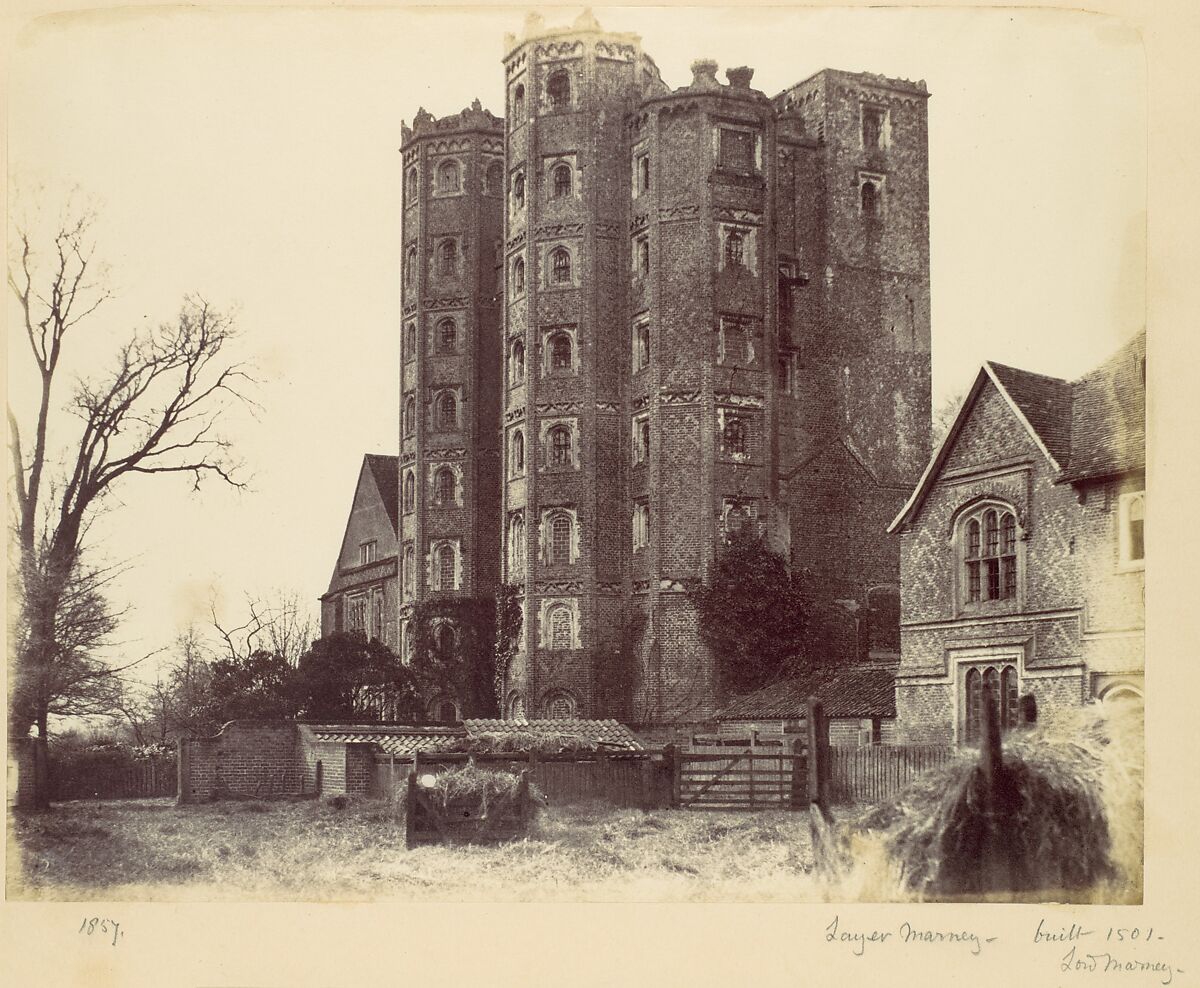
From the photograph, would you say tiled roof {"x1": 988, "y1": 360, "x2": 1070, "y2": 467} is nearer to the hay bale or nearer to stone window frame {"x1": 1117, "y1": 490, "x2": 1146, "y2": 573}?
stone window frame {"x1": 1117, "y1": 490, "x2": 1146, "y2": 573}

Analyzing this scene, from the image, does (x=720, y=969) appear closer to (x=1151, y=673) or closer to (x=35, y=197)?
(x=1151, y=673)

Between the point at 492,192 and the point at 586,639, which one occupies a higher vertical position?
the point at 492,192

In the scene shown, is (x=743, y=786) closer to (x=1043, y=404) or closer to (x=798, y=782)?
(x=798, y=782)

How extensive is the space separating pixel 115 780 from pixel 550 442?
27663mm

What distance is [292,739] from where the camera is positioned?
1602 inches

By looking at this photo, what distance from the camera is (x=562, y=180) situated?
58094 millimetres

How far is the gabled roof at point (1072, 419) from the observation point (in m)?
25.0

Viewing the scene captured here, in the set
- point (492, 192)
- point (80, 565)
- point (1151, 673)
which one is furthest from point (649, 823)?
point (492, 192)

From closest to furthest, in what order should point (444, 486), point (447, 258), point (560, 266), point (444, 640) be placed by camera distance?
point (560, 266)
point (444, 640)
point (444, 486)
point (447, 258)

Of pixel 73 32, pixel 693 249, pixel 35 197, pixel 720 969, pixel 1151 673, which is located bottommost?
pixel 720 969

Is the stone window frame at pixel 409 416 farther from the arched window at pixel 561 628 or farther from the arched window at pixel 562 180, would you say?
the arched window at pixel 561 628

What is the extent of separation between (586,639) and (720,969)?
37.1 m

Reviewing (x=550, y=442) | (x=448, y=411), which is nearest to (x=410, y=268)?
(x=448, y=411)

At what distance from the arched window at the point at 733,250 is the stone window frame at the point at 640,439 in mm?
5243
